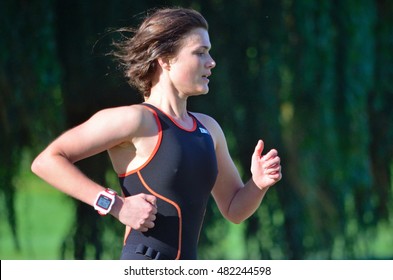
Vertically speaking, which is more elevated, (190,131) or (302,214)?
(190,131)

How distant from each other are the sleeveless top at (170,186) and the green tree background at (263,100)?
2.54m

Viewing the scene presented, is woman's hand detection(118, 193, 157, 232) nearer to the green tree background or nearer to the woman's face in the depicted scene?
the woman's face

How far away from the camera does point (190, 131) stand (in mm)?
2672

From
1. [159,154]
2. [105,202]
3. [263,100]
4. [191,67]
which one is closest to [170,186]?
[159,154]

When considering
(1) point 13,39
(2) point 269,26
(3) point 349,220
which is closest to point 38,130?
(1) point 13,39

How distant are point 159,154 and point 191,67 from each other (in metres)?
0.31

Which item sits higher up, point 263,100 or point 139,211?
point 139,211

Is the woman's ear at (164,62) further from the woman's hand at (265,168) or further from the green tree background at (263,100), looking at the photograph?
the green tree background at (263,100)

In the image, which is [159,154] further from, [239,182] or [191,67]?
[239,182]

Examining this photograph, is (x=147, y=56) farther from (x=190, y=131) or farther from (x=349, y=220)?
(x=349, y=220)

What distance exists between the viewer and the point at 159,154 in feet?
8.48

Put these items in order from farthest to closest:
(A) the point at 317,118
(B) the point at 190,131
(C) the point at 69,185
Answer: (A) the point at 317,118 → (B) the point at 190,131 → (C) the point at 69,185

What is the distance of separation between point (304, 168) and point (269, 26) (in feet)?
2.92
